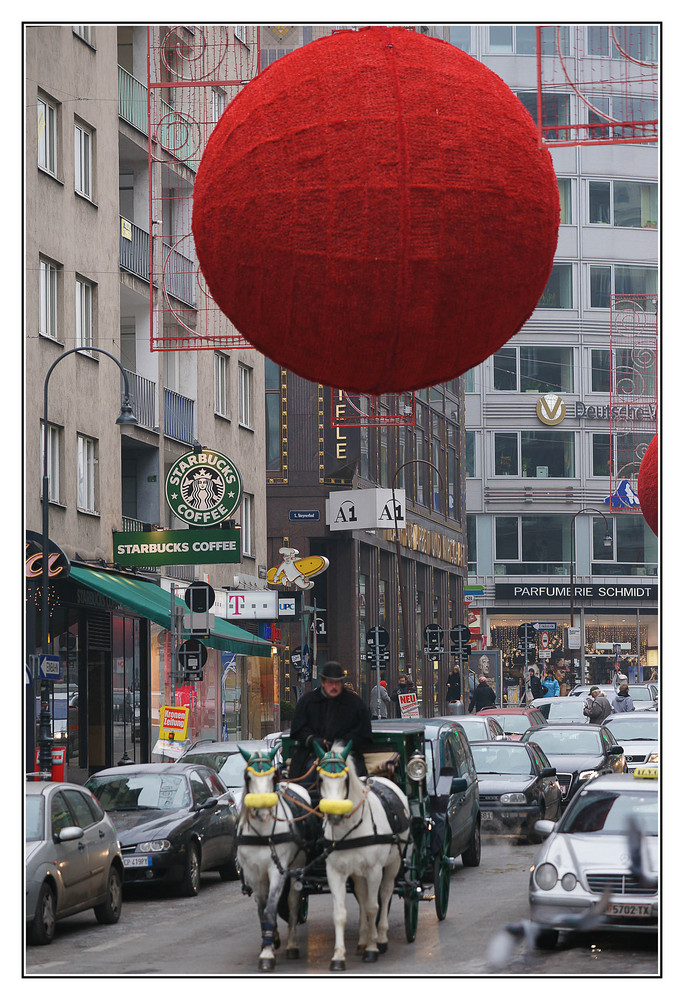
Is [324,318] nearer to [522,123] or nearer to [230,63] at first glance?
[522,123]

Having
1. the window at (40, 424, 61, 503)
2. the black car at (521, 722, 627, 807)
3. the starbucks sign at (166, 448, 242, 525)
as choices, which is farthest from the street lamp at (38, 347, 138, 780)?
the black car at (521, 722, 627, 807)

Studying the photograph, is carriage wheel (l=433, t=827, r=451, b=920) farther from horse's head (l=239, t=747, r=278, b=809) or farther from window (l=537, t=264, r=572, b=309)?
window (l=537, t=264, r=572, b=309)

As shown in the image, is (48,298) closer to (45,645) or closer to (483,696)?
(45,645)

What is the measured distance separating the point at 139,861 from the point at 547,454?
228 ft

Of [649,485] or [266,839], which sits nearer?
[266,839]

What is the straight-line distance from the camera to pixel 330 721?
12945mm

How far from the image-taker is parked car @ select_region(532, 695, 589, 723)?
125ft

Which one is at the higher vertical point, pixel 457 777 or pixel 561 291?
pixel 561 291

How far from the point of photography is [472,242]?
21.1 feet

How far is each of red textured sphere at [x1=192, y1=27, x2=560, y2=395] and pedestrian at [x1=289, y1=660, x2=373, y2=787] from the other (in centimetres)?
632

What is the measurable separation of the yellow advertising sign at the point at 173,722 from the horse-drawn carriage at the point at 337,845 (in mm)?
11398

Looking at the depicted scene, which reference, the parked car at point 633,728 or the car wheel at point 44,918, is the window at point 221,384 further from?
the car wheel at point 44,918

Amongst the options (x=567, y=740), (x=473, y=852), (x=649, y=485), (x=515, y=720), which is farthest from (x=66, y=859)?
(x=515, y=720)
